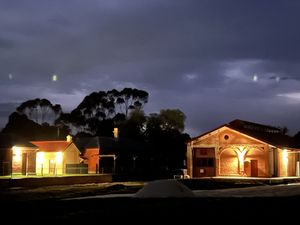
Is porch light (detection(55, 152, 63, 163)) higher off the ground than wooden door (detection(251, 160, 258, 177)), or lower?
higher

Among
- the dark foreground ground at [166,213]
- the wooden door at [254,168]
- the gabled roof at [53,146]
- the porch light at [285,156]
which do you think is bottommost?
the dark foreground ground at [166,213]

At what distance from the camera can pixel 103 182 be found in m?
48.5

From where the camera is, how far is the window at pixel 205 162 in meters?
52.6

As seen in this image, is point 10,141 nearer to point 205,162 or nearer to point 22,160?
point 22,160

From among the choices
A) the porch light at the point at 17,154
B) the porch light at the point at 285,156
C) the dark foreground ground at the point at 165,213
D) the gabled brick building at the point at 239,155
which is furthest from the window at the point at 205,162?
the dark foreground ground at the point at 165,213

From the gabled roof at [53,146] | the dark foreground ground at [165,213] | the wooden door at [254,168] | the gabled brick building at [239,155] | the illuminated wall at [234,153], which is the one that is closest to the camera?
the dark foreground ground at [165,213]

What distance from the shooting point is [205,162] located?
2087 inches

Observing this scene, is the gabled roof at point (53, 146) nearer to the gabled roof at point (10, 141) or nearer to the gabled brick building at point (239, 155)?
the gabled roof at point (10, 141)

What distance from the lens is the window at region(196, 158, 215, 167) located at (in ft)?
173

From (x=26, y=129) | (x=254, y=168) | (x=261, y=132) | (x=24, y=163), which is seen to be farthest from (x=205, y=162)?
(x=26, y=129)

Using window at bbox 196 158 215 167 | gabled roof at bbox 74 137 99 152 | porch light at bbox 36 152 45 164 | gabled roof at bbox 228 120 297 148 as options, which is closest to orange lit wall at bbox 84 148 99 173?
gabled roof at bbox 74 137 99 152

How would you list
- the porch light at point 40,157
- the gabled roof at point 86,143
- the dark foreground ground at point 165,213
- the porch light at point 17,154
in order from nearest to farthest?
the dark foreground ground at point 165,213 < the porch light at point 17,154 < the porch light at point 40,157 < the gabled roof at point 86,143

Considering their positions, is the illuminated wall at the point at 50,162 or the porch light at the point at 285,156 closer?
the porch light at the point at 285,156

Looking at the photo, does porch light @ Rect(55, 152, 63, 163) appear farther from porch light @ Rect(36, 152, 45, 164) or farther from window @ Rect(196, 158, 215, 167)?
window @ Rect(196, 158, 215, 167)
